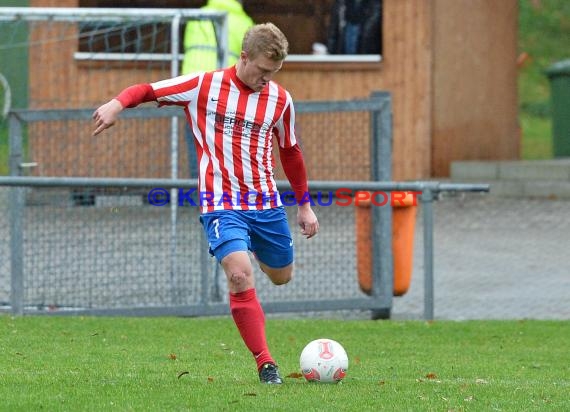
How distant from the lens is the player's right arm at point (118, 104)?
7.00m

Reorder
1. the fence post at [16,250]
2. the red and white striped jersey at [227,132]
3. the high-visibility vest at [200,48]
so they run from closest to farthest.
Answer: the red and white striped jersey at [227,132] → the fence post at [16,250] → the high-visibility vest at [200,48]

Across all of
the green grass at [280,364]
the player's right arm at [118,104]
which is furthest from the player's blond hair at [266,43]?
the green grass at [280,364]

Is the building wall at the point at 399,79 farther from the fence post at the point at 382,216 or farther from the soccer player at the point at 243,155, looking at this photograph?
the soccer player at the point at 243,155

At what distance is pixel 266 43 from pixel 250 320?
1452mm

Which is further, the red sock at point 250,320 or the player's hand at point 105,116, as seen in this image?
the red sock at point 250,320

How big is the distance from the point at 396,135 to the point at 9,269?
913cm

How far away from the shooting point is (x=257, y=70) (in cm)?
745

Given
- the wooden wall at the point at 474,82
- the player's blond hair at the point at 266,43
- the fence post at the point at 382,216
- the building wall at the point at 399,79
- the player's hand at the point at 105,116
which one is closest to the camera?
the player's hand at the point at 105,116

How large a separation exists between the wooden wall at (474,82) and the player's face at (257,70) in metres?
12.2

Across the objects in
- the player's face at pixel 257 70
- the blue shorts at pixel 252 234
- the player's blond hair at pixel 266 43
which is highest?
the player's blond hair at pixel 266 43

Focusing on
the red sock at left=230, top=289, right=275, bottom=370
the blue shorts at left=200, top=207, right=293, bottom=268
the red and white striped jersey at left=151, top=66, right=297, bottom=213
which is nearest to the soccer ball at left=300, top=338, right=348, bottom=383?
the red sock at left=230, top=289, right=275, bottom=370

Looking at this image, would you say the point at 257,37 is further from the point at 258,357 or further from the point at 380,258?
the point at 380,258

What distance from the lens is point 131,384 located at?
23.9 feet

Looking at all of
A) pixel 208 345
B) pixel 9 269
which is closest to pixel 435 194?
pixel 208 345
